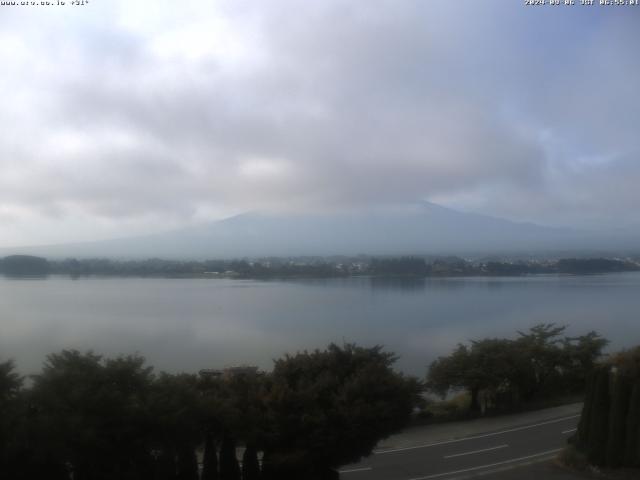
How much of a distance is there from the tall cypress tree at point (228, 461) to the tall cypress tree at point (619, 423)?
5008 mm

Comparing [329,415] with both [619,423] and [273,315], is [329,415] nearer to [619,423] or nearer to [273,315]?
[619,423]

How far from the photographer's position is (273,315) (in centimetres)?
2450

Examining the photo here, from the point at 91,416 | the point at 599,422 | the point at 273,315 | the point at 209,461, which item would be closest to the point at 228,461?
the point at 209,461

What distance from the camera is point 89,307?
880 inches

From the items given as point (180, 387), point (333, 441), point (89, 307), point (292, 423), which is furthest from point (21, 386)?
point (89, 307)

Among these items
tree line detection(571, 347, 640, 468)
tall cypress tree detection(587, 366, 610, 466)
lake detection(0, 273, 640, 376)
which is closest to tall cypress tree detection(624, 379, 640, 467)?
tree line detection(571, 347, 640, 468)

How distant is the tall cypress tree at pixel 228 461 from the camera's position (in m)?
7.19

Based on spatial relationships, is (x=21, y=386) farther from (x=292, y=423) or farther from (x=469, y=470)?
(x=469, y=470)

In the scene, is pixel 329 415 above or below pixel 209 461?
above

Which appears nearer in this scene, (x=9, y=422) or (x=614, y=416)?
(x=9, y=422)

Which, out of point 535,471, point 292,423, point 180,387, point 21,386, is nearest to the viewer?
point 21,386

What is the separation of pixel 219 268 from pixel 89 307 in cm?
1418

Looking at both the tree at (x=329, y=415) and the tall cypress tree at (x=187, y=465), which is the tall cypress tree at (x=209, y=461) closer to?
the tall cypress tree at (x=187, y=465)

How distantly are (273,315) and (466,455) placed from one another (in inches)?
595
